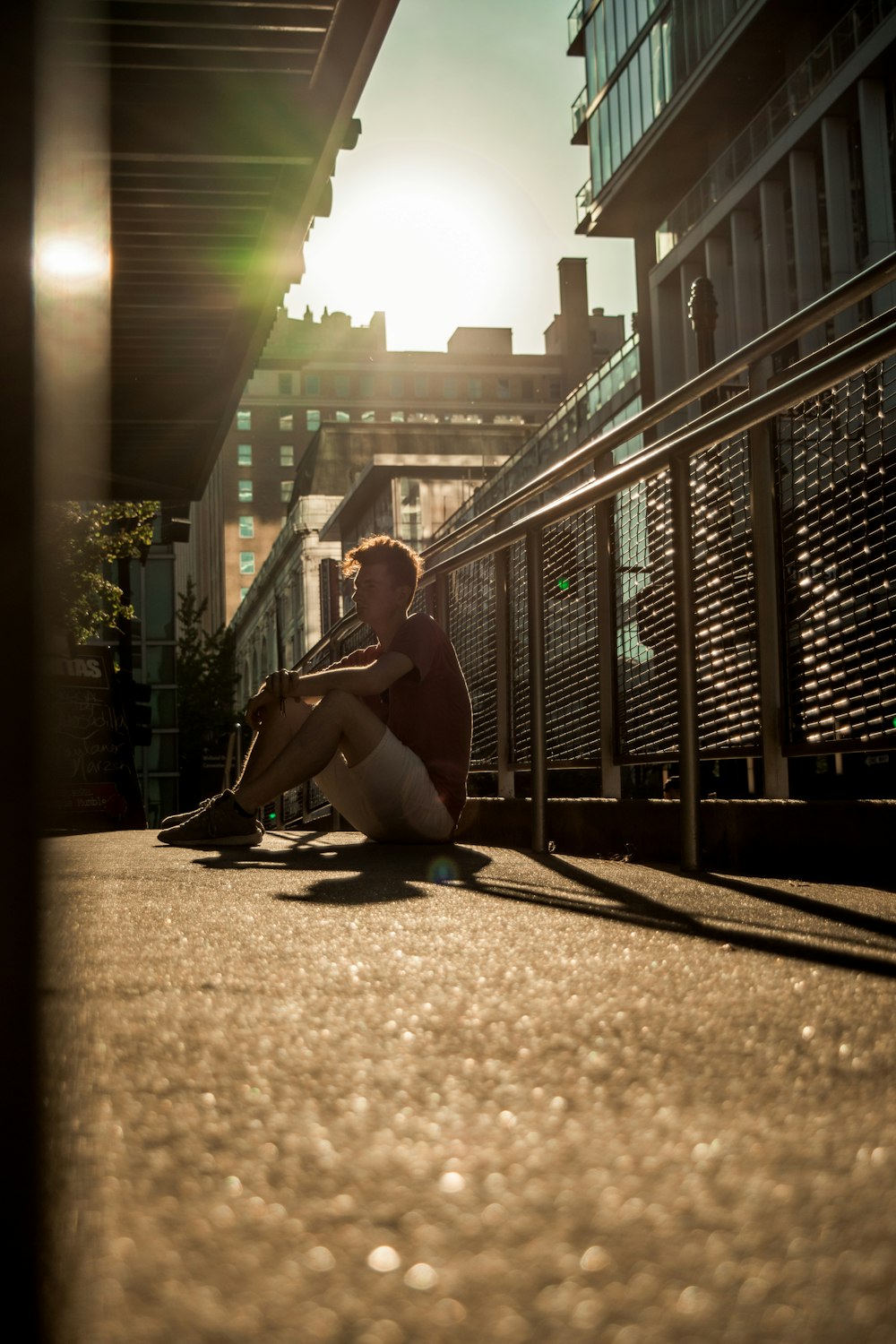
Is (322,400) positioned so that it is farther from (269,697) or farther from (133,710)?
(269,697)

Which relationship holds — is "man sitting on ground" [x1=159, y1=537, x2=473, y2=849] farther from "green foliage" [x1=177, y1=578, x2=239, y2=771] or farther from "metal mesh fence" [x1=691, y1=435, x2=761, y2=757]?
"green foliage" [x1=177, y1=578, x2=239, y2=771]

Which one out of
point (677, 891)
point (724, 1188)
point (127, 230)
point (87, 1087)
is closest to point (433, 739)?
point (677, 891)

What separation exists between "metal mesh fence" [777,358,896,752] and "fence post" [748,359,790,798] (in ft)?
0.12

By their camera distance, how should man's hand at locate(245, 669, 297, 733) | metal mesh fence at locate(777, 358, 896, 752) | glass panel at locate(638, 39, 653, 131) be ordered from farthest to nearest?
glass panel at locate(638, 39, 653, 131) → man's hand at locate(245, 669, 297, 733) → metal mesh fence at locate(777, 358, 896, 752)

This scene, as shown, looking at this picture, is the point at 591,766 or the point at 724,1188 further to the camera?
the point at 591,766

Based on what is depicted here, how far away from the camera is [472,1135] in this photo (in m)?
1.42

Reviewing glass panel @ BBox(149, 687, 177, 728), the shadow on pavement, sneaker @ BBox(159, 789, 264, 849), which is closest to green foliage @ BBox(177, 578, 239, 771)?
glass panel @ BBox(149, 687, 177, 728)

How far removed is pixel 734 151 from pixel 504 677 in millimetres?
32202

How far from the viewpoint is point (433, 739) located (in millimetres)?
5977

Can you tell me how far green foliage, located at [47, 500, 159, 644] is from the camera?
21.8 metres

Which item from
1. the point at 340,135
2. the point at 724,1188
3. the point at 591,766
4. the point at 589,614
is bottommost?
the point at 724,1188

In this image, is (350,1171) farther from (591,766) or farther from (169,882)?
(591,766)

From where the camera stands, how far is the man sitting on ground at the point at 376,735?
579 cm

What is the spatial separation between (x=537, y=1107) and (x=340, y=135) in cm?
566
